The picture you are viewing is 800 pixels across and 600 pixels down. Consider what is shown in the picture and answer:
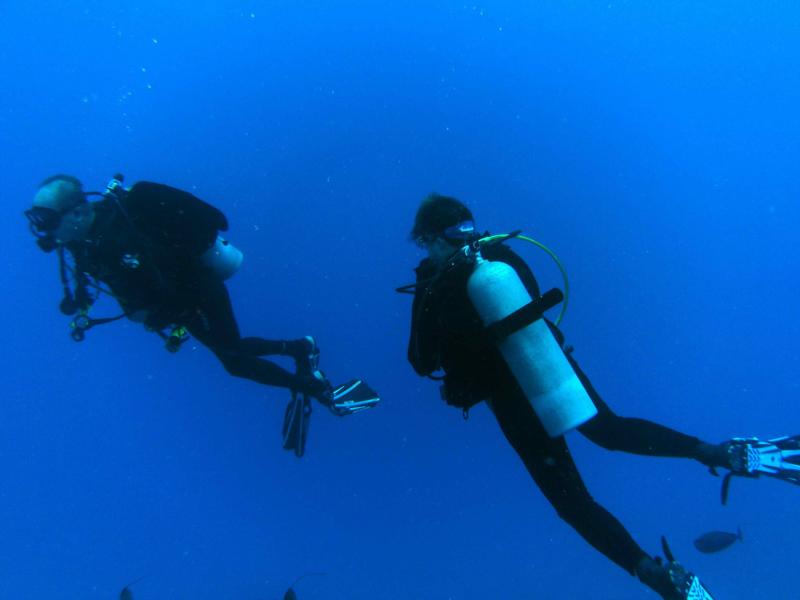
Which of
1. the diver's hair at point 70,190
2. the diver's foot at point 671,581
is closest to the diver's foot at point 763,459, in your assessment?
the diver's foot at point 671,581

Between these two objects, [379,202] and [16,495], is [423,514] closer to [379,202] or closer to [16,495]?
[379,202]

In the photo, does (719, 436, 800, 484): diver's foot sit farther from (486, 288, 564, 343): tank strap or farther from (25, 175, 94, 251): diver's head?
(25, 175, 94, 251): diver's head

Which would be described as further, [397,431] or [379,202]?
[379,202]

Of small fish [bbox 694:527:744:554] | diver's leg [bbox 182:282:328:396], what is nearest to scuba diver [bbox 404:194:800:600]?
diver's leg [bbox 182:282:328:396]

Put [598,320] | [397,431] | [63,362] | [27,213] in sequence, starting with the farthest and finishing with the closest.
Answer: [63,362], [598,320], [397,431], [27,213]

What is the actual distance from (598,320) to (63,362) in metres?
33.9

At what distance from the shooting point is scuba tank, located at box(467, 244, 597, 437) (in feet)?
11.1

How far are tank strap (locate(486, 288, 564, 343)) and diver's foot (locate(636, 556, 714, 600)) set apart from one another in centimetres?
170

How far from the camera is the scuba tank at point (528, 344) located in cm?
339

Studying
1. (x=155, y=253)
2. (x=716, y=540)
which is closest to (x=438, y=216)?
(x=155, y=253)

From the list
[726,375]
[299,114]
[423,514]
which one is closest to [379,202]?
[299,114]

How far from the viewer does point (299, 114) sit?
23734 mm

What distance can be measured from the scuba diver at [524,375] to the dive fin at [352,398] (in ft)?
7.33

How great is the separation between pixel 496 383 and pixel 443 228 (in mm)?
1129
